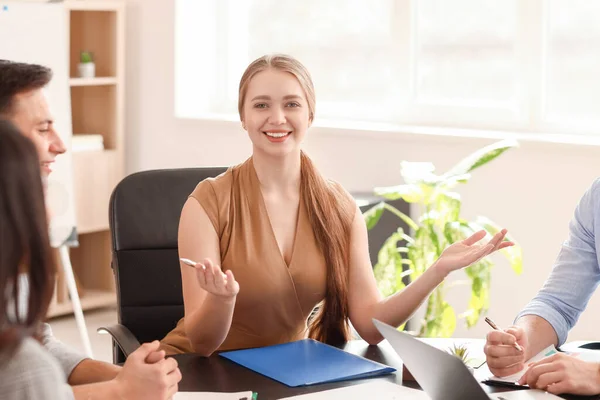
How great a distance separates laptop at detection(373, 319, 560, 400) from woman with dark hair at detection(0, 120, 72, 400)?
549mm

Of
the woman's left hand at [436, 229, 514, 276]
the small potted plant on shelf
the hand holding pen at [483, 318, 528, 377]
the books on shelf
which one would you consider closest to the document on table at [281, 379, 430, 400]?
the hand holding pen at [483, 318, 528, 377]

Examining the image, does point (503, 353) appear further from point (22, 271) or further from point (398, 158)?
point (398, 158)

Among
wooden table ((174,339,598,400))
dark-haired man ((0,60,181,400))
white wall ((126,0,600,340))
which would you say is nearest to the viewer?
dark-haired man ((0,60,181,400))

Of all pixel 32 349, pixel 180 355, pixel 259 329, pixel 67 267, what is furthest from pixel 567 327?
pixel 67 267

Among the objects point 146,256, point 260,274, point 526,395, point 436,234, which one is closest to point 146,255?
point 146,256

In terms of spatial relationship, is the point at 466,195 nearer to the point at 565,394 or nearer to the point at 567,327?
the point at 567,327

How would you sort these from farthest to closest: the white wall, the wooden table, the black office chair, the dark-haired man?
the white wall
the black office chair
the wooden table
the dark-haired man

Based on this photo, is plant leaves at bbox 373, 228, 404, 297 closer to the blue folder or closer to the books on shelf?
the blue folder

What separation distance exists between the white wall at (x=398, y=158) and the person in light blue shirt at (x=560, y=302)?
4.73ft

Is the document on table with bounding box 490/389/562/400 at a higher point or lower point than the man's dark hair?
lower

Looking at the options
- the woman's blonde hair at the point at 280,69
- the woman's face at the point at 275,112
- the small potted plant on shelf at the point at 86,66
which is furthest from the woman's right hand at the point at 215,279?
the small potted plant on shelf at the point at 86,66

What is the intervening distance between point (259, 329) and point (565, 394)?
0.78 m

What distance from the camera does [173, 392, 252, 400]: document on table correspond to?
1644mm

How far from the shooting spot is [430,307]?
358 centimetres
